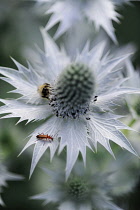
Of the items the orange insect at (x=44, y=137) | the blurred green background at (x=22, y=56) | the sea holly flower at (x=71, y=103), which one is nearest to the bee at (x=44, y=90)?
the sea holly flower at (x=71, y=103)

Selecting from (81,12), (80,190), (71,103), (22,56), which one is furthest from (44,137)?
(22,56)

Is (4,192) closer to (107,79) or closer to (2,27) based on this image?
(107,79)

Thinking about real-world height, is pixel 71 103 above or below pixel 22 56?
below

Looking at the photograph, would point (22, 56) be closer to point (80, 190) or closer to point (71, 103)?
point (71, 103)

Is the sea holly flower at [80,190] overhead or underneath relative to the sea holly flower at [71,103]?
underneath

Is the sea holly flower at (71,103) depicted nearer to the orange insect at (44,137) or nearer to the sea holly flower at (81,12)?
the orange insect at (44,137)

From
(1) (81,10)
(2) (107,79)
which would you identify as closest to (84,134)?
(2) (107,79)

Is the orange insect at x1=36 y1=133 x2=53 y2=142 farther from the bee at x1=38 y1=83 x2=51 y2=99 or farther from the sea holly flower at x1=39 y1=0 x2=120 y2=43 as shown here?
the sea holly flower at x1=39 y1=0 x2=120 y2=43
